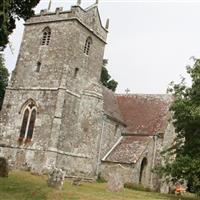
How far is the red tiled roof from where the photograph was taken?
125 ft

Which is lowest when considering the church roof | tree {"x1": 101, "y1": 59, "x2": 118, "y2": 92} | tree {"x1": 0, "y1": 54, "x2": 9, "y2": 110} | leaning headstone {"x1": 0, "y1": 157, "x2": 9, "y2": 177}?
leaning headstone {"x1": 0, "y1": 157, "x2": 9, "y2": 177}

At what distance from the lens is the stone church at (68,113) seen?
107 feet

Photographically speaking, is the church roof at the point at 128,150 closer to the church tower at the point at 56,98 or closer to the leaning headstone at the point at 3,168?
the church tower at the point at 56,98

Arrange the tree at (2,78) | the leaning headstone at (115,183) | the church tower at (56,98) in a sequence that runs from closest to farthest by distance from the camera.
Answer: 1. the leaning headstone at (115,183)
2. the church tower at (56,98)
3. the tree at (2,78)

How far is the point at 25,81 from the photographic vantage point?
34938 mm

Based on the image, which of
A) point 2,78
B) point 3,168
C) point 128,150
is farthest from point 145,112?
point 3,168

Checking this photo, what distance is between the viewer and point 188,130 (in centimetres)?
2608

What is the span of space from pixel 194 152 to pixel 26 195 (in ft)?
39.1

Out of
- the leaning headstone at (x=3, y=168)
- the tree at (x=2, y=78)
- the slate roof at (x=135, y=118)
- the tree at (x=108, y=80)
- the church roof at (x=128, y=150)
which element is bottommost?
the leaning headstone at (x=3, y=168)

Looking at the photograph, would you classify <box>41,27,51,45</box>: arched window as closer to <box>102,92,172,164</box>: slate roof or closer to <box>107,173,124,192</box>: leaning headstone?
<box>102,92,172,164</box>: slate roof

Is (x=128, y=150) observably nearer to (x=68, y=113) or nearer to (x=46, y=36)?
(x=68, y=113)

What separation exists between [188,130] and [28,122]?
13.8 meters

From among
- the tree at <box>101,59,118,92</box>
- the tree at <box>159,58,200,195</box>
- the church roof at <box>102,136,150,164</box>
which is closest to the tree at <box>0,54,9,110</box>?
the tree at <box>101,59,118,92</box>

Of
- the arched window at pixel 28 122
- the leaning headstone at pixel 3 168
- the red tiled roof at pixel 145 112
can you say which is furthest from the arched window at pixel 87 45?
the leaning headstone at pixel 3 168
